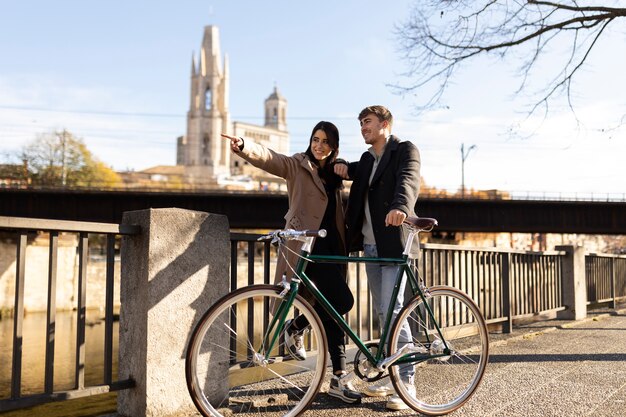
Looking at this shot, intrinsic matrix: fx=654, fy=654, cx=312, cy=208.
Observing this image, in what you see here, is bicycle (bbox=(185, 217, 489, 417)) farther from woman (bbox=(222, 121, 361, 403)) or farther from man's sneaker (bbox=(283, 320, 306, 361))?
woman (bbox=(222, 121, 361, 403))

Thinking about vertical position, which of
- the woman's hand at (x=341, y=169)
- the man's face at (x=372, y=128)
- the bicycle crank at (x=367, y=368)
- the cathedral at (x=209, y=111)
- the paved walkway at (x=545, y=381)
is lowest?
the paved walkway at (x=545, y=381)

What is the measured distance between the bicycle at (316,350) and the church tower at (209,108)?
163 m

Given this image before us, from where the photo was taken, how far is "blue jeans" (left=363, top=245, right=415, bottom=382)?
4363 mm

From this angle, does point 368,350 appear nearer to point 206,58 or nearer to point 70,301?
point 70,301

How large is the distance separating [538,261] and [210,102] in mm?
166143

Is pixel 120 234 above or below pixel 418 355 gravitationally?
above

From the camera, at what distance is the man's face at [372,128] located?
4.78 m

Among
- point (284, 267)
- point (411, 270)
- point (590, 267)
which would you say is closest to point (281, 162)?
point (284, 267)

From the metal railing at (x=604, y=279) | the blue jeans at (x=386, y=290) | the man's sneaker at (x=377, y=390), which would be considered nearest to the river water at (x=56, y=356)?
the man's sneaker at (x=377, y=390)

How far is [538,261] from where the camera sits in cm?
1102

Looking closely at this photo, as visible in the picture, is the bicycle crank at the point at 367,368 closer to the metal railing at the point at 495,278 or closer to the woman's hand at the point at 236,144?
the metal railing at the point at 495,278

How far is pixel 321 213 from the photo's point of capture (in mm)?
4688

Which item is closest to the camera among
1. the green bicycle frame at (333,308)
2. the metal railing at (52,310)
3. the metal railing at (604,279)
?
the metal railing at (52,310)

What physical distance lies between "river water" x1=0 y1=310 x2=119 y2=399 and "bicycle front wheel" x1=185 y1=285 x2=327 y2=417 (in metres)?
8.95
